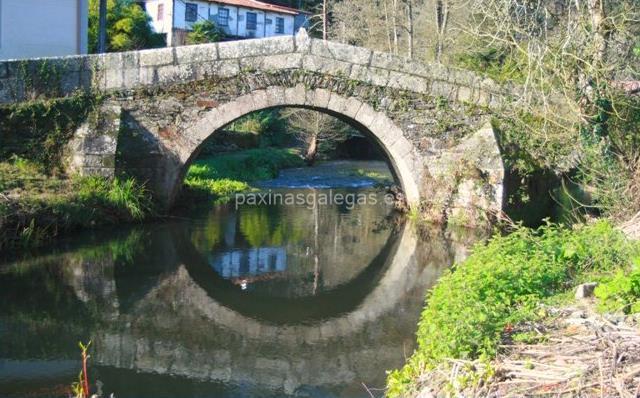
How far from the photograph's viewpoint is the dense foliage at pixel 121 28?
21.1 m

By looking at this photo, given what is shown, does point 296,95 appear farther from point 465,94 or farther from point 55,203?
point 55,203

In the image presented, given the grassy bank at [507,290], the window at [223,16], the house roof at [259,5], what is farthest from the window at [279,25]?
the grassy bank at [507,290]

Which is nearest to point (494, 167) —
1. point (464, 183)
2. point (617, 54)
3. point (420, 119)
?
point (464, 183)

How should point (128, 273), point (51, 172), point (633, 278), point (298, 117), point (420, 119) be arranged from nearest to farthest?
point (633, 278) → point (128, 273) → point (51, 172) → point (420, 119) → point (298, 117)

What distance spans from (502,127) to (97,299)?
686 cm

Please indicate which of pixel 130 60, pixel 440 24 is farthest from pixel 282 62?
pixel 440 24

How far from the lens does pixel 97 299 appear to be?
6.64m

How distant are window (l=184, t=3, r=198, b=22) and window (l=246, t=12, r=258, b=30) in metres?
3.05

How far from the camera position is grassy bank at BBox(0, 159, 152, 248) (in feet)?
26.8

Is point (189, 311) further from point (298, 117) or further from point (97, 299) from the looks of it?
point (298, 117)

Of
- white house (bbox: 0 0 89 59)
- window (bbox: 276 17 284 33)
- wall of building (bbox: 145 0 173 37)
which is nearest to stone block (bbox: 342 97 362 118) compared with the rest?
white house (bbox: 0 0 89 59)

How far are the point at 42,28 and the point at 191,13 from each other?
18.9 m

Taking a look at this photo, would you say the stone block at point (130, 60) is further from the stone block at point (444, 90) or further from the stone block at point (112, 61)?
the stone block at point (444, 90)

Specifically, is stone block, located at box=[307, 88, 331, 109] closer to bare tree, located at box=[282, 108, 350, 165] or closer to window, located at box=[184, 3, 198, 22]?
bare tree, located at box=[282, 108, 350, 165]
